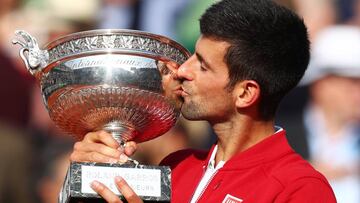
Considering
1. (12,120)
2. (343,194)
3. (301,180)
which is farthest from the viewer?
(12,120)

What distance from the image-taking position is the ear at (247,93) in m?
4.12

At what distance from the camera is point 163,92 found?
13.6 ft

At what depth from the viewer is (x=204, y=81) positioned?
163 inches

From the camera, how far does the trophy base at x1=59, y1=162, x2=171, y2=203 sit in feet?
12.8

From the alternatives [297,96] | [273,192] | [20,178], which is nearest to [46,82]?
[273,192]

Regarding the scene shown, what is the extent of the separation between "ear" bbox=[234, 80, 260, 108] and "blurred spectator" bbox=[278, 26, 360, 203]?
2.73 m

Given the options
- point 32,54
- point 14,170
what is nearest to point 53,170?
point 14,170

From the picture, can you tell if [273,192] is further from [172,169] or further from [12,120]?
[12,120]

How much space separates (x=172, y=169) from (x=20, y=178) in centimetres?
265

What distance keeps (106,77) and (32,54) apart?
317 mm

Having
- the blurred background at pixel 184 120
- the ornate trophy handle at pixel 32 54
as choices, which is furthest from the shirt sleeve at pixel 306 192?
the blurred background at pixel 184 120

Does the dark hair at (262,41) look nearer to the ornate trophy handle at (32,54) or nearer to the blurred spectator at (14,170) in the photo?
the ornate trophy handle at (32,54)

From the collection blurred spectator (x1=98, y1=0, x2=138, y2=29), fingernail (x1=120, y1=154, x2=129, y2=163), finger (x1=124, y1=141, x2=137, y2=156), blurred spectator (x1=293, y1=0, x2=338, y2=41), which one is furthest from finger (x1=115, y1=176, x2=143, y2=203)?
blurred spectator (x1=98, y1=0, x2=138, y2=29)

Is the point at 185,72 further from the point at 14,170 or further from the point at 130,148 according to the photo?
the point at 14,170
